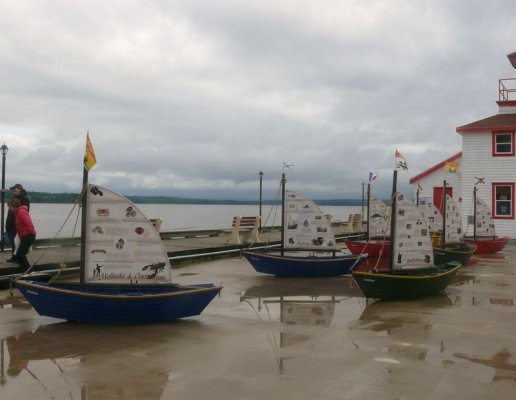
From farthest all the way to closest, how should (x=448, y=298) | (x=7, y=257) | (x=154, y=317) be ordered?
(x=7, y=257) → (x=448, y=298) → (x=154, y=317)

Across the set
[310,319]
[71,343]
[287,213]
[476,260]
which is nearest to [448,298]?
[310,319]

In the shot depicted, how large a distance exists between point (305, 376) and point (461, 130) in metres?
29.2

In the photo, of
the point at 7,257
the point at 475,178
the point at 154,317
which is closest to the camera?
the point at 154,317

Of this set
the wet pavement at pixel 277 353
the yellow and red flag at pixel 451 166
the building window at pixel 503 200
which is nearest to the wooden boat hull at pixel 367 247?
the wet pavement at pixel 277 353

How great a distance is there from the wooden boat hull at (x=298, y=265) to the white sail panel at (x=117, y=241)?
701 centimetres

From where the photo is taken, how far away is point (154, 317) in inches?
433

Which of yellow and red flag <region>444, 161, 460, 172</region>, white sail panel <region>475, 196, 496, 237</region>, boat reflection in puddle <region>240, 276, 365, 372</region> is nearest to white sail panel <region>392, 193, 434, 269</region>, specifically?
boat reflection in puddle <region>240, 276, 365, 372</region>

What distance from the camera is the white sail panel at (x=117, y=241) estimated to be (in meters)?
11.1

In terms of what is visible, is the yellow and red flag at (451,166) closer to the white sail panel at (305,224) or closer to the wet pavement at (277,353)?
the white sail panel at (305,224)

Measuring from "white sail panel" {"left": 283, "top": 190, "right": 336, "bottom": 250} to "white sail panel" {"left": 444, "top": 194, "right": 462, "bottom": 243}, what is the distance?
8.78 m

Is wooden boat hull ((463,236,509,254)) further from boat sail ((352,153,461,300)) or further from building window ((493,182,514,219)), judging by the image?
boat sail ((352,153,461,300))

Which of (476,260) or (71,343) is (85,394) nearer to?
(71,343)

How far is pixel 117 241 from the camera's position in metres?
11.2

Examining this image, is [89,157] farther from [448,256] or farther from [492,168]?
[492,168]
